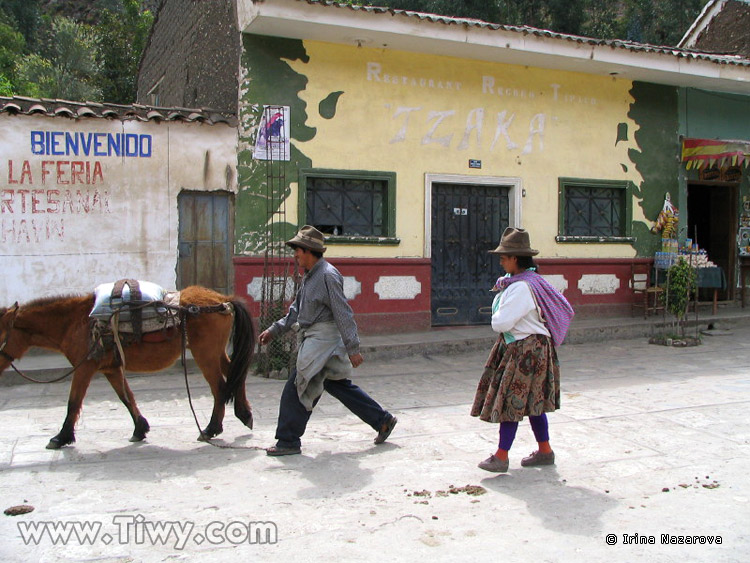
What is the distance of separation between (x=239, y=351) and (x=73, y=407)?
4.21 ft

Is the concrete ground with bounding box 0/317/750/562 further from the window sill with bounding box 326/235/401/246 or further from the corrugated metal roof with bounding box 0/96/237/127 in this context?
the corrugated metal roof with bounding box 0/96/237/127

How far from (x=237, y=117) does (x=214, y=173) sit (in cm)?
82

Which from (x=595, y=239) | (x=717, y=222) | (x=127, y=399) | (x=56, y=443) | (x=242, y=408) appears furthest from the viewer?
(x=717, y=222)

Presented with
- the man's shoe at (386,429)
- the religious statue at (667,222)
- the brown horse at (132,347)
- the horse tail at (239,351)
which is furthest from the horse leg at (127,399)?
the religious statue at (667,222)

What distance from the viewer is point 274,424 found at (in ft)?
19.6

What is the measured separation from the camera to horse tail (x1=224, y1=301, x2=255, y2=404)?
5367 mm

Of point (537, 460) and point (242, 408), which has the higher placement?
point (242, 408)

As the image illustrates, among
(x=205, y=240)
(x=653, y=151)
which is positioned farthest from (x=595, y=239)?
(x=205, y=240)

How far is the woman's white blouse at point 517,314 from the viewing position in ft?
14.3

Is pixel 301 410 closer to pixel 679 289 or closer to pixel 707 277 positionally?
pixel 679 289

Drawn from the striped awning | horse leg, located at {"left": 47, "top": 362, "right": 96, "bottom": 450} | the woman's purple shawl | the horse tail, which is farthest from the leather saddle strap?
the striped awning

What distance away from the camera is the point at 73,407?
16.6 ft

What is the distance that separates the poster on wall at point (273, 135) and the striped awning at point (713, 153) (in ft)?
23.6

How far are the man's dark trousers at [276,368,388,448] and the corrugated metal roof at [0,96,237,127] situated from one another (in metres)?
4.98
